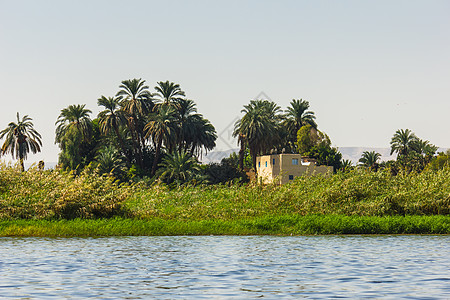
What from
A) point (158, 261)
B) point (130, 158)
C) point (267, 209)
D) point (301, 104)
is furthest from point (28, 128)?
point (158, 261)

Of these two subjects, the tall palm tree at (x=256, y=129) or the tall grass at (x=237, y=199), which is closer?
the tall grass at (x=237, y=199)

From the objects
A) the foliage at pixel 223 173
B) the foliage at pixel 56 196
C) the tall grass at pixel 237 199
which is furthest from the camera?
the foliage at pixel 223 173

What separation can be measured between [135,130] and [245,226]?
194 ft

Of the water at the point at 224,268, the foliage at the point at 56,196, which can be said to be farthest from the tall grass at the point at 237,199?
the water at the point at 224,268

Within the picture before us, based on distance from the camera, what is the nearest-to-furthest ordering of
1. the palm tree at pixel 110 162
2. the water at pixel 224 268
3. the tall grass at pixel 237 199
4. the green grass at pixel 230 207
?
the water at pixel 224 268 < the green grass at pixel 230 207 < the tall grass at pixel 237 199 < the palm tree at pixel 110 162

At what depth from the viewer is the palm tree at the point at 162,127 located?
8588 centimetres

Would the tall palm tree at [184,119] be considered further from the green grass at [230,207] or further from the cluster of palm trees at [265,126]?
the green grass at [230,207]

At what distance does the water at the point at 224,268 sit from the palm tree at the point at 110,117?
57.8 metres

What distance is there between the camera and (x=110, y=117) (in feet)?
291

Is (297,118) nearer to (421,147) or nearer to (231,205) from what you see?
(421,147)

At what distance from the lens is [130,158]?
314 feet

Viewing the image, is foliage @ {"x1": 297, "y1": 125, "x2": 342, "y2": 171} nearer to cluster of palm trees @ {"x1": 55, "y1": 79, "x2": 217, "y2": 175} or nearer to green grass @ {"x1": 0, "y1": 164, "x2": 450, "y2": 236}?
cluster of palm trees @ {"x1": 55, "y1": 79, "x2": 217, "y2": 175}

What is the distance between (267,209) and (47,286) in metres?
23.6

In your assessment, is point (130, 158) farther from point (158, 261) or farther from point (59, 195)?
point (158, 261)
